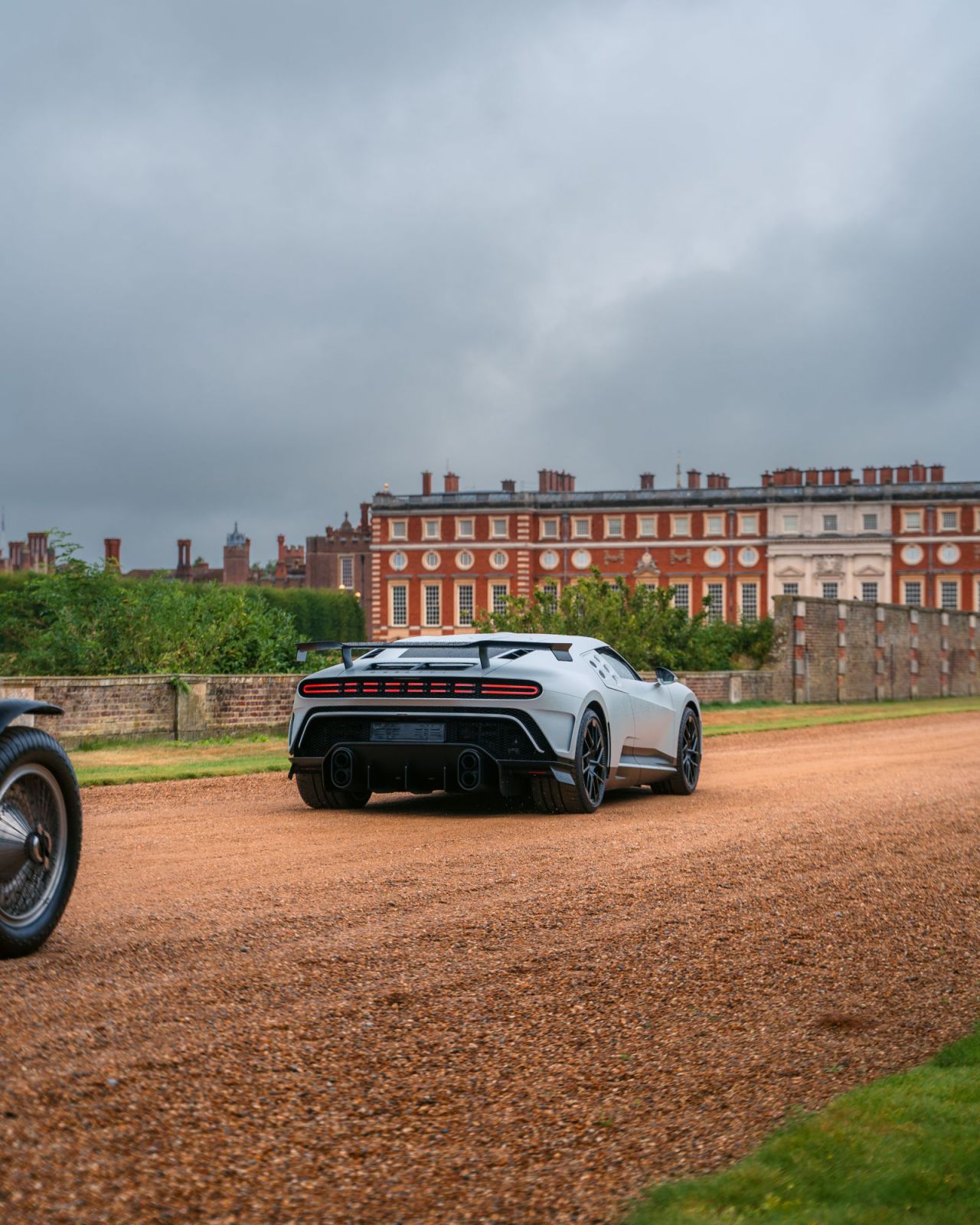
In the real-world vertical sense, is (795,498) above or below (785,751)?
above

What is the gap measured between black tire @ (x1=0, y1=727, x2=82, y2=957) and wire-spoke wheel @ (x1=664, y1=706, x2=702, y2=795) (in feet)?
25.7

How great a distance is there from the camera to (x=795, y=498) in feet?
362

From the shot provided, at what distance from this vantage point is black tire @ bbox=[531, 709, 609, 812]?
10617 mm

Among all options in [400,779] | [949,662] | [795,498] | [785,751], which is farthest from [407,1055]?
[795,498]

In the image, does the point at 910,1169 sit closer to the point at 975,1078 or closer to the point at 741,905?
the point at 975,1078

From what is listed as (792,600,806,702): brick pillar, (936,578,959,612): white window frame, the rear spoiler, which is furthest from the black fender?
(936,578,959,612): white window frame

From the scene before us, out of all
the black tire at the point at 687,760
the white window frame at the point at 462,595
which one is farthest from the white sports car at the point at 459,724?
the white window frame at the point at 462,595

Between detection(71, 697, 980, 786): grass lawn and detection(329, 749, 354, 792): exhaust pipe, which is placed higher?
detection(329, 749, 354, 792): exhaust pipe

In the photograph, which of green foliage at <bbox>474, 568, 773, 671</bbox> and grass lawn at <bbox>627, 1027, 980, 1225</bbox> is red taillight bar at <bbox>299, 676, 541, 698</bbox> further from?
green foliage at <bbox>474, 568, 773, 671</bbox>

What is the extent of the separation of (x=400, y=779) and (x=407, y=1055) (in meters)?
5.99

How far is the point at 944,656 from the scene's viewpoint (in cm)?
5644

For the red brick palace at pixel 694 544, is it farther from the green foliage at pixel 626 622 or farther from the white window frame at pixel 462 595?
the green foliage at pixel 626 622

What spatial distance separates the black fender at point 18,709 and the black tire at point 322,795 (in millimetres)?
5116

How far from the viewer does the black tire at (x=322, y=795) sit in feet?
36.0
